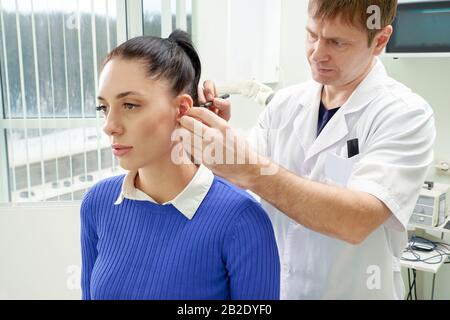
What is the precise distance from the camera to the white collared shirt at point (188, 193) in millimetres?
1113

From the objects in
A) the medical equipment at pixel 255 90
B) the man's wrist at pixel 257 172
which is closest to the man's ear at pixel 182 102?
the man's wrist at pixel 257 172

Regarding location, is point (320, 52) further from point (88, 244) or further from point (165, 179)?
point (88, 244)

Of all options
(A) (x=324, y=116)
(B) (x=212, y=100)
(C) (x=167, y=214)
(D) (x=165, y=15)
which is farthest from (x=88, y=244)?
(D) (x=165, y=15)

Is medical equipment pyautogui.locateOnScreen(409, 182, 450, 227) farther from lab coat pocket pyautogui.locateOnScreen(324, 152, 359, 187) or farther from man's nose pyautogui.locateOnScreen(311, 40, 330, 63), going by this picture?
A: man's nose pyautogui.locateOnScreen(311, 40, 330, 63)

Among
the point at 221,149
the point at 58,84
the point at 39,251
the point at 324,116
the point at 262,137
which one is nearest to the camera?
the point at 221,149

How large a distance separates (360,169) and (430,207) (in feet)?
4.23

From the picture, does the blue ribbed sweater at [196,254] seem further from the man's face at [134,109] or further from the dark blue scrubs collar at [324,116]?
the dark blue scrubs collar at [324,116]

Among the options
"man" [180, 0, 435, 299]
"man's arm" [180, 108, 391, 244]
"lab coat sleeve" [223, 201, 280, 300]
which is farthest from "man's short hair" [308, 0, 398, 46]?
"lab coat sleeve" [223, 201, 280, 300]

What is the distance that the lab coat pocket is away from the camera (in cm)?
118

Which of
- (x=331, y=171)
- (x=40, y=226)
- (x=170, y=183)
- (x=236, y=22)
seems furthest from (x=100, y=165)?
(x=331, y=171)

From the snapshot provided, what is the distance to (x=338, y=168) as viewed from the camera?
3.97ft

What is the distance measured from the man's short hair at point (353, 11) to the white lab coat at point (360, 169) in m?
0.16

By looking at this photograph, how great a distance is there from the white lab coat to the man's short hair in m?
0.16

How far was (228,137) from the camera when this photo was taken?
89cm
